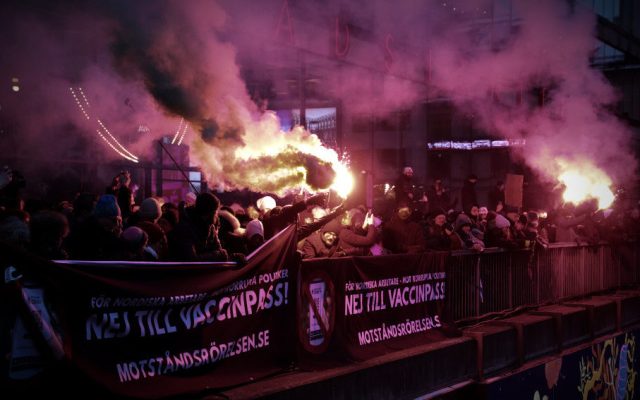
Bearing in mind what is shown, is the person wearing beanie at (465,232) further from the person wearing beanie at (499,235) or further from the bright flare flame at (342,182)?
the bright flare flame at (342,182)

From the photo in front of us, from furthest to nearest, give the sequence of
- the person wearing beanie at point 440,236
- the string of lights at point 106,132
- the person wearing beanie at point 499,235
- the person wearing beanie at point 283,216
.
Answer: the string of lights at point 106,132 → the person wearing beanie at point 499,235 → the person wearing beanie at point 440,236 → the person wearing beanie at point 283,216

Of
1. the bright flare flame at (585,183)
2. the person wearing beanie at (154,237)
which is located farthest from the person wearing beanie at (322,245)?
the bright flare flame at (585,183)

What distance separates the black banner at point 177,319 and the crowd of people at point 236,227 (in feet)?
1.22

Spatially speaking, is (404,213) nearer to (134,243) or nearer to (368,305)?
(368,305)

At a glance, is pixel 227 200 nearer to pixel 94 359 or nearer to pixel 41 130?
pixel 41 130

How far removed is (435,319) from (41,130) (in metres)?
7.13

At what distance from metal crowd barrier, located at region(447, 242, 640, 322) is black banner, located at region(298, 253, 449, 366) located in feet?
1.75

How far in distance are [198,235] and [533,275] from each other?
19.6 feet

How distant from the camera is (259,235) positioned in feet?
20.3

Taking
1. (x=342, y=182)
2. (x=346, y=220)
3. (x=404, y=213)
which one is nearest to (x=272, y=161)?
(x=342, y=182)

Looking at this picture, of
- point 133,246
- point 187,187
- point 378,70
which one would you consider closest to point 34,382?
point 133,246

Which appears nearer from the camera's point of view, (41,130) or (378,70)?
(41,130)

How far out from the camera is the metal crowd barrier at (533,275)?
25.7ft

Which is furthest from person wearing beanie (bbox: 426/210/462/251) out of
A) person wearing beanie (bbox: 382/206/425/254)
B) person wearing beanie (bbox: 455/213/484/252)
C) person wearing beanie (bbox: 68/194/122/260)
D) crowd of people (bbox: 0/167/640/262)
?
person wearing beanie (bbox: 68/194/122/260)
